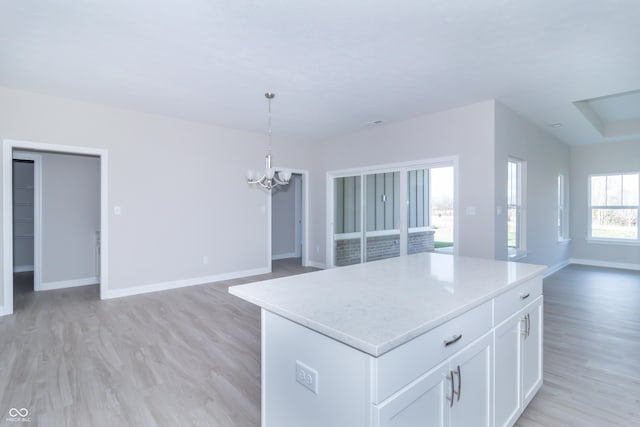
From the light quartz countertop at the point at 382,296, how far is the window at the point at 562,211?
5.99 metres

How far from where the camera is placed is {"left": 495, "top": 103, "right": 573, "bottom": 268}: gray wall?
4.39m

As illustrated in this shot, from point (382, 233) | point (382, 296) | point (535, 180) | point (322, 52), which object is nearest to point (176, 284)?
point (382, 233)

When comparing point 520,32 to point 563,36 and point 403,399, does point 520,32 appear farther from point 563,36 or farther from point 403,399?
point 403,399

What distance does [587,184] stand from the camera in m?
7.24

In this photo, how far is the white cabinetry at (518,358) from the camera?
1.68 m

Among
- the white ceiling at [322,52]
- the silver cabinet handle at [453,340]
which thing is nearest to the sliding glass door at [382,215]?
the white ceiling at [322,52]

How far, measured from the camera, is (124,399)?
2.17m

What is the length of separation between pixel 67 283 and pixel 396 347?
595 centimetres

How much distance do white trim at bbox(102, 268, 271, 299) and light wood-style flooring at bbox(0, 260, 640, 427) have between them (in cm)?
21

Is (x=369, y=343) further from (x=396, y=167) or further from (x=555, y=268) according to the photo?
(x=555, y=268)

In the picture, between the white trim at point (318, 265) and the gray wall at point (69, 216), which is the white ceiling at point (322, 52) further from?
the white trim at point (318, 265)

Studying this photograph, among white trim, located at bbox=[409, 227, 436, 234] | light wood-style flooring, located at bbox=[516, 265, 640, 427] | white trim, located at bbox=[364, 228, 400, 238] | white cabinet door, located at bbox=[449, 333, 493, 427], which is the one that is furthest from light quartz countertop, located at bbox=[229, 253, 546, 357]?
white trim, located at bbox=[364, 228, 400, 238]

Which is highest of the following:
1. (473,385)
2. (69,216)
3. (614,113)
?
(614,113)

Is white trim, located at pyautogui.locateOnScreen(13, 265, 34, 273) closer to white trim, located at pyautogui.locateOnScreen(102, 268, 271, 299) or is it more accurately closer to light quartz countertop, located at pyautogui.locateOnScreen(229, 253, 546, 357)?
white trim, located at pyautogui.locateOnScreen(102, 268, 271, 299)
